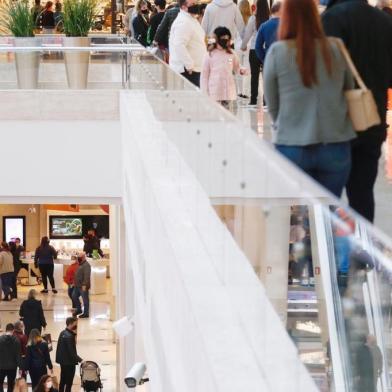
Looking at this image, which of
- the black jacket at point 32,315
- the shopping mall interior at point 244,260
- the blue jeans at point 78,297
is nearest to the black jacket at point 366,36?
the shopping mall interior at point 244,260

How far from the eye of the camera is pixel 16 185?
1650 centimetres

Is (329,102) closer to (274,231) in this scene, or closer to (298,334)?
(274,231)

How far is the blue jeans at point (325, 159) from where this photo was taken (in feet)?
17.2

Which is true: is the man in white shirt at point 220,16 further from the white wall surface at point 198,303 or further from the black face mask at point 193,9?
the white wall surface at point 198,303

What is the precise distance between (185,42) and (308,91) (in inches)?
287

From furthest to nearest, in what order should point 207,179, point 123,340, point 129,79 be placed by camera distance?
1. point 123,340
2. point 129,79
3. point 207,179

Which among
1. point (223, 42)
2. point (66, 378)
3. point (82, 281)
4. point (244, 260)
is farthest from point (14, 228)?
point (244, 260)

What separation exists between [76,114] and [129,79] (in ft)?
3.23

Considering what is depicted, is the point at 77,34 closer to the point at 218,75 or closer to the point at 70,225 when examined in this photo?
the point at 218,75

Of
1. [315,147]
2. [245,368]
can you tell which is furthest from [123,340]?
[245,368]

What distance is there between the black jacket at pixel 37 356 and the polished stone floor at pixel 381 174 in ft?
22.1

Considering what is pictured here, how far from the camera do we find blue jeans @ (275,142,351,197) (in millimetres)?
5234

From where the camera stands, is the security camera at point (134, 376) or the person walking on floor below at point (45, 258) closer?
the security camera at point (134, 376)

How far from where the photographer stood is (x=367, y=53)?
18.4 feet
